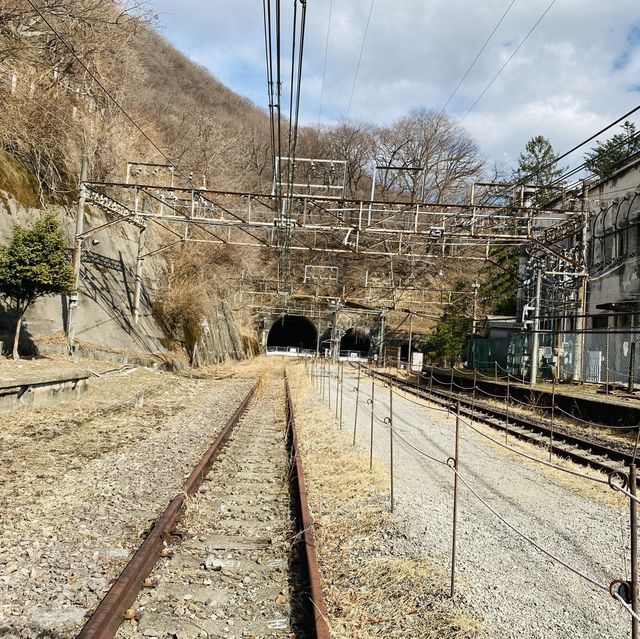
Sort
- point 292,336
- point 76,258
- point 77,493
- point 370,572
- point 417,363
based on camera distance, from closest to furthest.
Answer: point 370,572 < point 77,493 < point 76,258 < point 417,363 < point 292,336

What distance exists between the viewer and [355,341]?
62000 mm

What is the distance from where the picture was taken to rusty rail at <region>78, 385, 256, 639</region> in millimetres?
3314

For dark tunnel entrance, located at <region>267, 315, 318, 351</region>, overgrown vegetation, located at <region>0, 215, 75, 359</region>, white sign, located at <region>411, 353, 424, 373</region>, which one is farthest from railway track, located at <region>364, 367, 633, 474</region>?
dark tunnel entrance, located at <region>267, 315, 318, 351</region>

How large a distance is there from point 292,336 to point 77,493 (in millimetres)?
62245

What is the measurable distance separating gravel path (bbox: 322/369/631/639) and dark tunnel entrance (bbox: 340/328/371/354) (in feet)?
163

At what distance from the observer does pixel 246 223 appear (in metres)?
19.5

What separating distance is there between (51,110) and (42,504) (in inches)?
772

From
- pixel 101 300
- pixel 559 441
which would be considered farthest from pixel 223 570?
pixel 101 300

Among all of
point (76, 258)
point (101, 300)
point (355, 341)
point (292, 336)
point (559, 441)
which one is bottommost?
point (559, 441)

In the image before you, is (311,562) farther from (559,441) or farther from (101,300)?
(101,300)

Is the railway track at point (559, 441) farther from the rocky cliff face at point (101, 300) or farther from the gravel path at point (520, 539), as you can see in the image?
the rocky cliff face at point (101, 300)

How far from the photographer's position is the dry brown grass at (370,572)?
3.79 meters

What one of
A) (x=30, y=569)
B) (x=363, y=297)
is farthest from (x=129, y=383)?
(x=363, y=297)

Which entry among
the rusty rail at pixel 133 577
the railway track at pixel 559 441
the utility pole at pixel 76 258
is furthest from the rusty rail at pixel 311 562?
the utility pole at pixel 76 258
